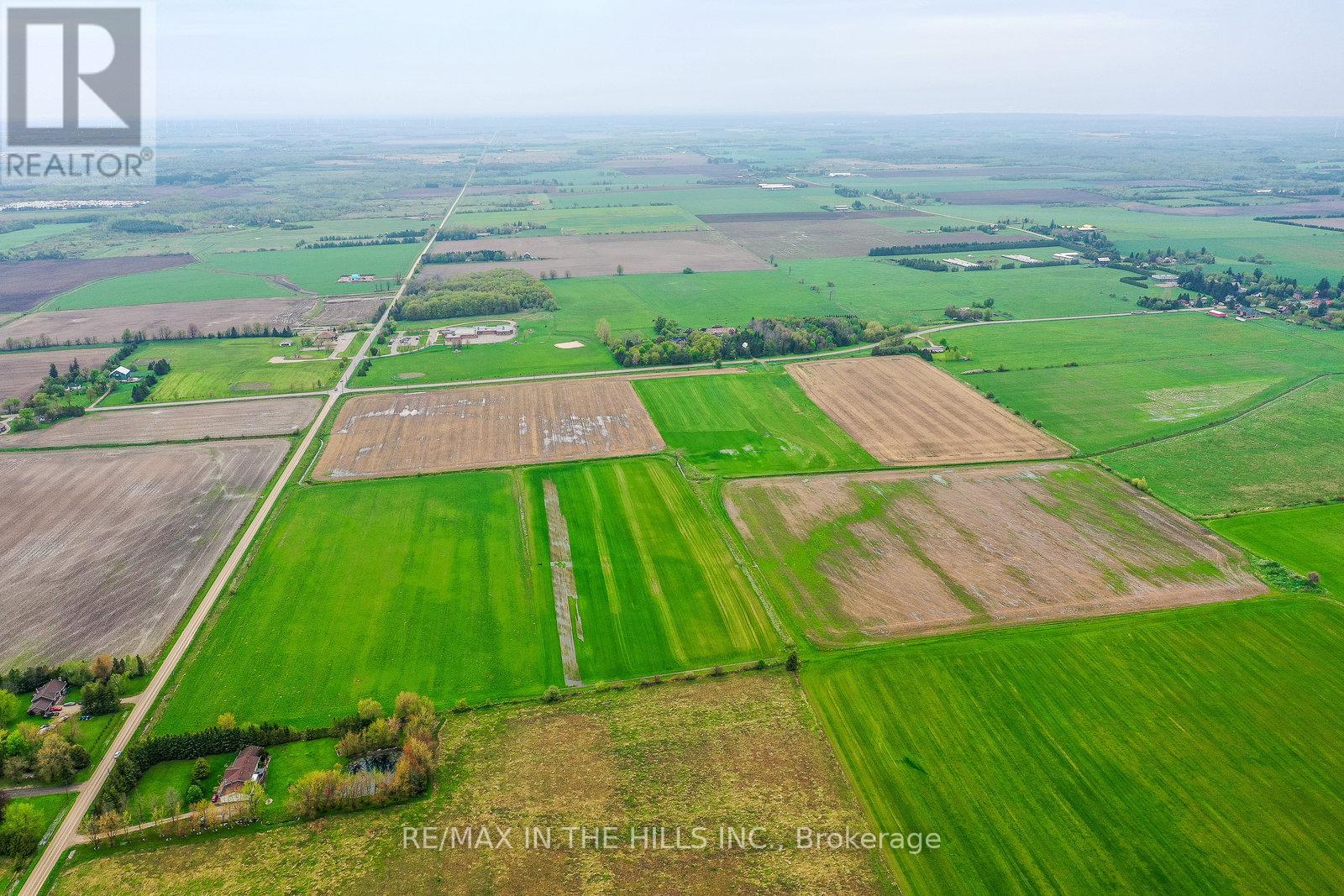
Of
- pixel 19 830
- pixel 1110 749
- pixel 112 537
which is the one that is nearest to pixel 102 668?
pixel 19 830

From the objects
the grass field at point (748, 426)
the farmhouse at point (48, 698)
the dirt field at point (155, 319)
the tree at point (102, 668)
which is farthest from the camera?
the dirt field at point (155, 319)

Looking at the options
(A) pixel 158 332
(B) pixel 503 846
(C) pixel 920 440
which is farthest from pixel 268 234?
(B) pixel 503 846

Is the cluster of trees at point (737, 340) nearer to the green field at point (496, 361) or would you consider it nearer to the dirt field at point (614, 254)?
the green field at point (496, 361)

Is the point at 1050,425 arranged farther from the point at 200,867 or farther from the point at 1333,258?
the point at 1333,258

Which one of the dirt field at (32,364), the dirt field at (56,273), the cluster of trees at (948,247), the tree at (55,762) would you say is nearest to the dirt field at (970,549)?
the tree at (55,762)

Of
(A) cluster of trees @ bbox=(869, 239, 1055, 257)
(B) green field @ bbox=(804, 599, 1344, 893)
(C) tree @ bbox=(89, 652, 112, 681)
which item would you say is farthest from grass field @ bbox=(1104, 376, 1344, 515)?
(A) cluster of trees @ bbox=(869, 239, 1055, 257)

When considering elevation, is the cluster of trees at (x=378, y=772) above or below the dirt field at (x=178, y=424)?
below
